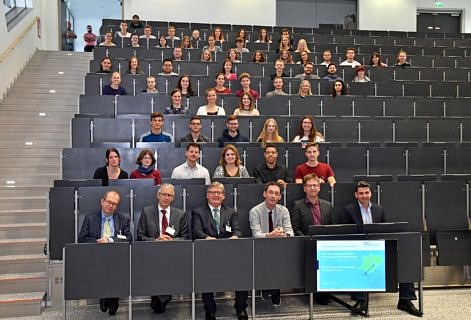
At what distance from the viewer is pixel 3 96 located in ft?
24.3

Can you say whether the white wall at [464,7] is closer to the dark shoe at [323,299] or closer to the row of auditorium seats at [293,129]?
the row of auditorium seats at [293,129]

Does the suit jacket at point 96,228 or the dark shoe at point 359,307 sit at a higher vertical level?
the suit jacket at point 96,228

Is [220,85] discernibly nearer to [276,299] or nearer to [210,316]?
[276,299]

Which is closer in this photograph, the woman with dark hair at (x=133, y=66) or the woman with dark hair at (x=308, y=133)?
the woman with dark hair at (x=308, y=133)

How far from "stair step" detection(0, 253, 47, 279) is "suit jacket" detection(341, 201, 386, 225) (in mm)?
2525

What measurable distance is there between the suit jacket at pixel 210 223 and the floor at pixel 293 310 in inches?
23.8

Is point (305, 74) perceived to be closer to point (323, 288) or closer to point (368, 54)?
point (368, 54)

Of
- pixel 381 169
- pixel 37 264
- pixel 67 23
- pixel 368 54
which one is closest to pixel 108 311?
pixel 37 264

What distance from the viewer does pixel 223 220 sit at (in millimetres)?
4121

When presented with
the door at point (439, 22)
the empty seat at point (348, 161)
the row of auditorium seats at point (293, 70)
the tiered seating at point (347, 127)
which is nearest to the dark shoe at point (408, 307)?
the tiered seating at point (347, 127)

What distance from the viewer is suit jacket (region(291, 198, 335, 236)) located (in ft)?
13.9

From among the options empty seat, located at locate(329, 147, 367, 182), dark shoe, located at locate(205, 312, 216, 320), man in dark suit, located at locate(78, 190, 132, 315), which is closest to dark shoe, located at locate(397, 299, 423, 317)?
dark shoe, located at locate(205, 312, 216, 320)

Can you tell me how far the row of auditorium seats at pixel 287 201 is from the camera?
4125 millimetres

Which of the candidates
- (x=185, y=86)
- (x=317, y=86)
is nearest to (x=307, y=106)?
(x=317, y=86)
